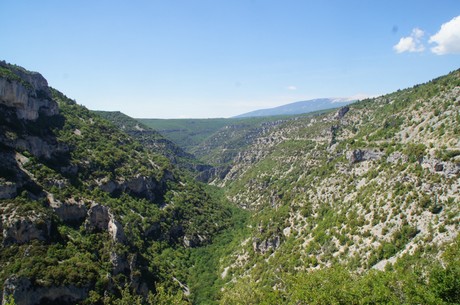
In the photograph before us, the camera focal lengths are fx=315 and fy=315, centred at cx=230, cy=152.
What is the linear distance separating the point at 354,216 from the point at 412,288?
3031 centimetres

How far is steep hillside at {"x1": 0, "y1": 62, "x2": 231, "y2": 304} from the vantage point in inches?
1957

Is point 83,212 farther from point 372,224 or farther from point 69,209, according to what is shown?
point 372,224

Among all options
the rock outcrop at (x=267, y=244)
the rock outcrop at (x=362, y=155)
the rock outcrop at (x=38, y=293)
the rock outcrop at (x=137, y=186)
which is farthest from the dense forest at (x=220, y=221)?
the rock outcrop at (x=267, y=244)

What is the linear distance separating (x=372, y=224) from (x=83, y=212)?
2292 inches

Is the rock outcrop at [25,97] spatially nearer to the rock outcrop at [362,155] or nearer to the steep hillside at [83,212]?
the steep hillside at [83,212]

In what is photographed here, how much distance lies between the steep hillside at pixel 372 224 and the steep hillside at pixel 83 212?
59.3 ft

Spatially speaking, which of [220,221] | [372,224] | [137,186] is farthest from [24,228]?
[220,221]

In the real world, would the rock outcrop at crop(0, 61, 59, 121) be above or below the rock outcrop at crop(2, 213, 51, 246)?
above

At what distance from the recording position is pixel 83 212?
6781 cm

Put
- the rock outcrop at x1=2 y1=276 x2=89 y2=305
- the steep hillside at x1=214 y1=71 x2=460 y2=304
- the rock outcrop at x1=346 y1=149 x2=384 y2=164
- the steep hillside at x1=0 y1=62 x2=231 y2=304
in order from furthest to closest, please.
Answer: the rock outcrop at x1=346 y1=149 x2=384 y2=164
the steep hillside at x1=0 y1=62 x2=231 y2=304
the rock outcrop at x1=2 y1=276 x2=89 y2=305
the steep hillside at x1=214 y1=71 x2=460 y2=304

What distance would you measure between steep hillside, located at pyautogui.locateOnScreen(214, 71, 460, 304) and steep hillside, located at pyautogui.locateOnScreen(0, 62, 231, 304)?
18068 millimetres

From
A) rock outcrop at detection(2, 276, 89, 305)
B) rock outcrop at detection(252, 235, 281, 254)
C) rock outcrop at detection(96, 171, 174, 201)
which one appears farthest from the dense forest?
rock outcrop at detection(252, 235, 281, 254)

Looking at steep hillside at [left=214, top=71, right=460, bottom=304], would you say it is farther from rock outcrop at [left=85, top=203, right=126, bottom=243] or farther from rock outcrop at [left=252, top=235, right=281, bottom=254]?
rock outcrop at [left=85, top=203, right=126, bottom=243]

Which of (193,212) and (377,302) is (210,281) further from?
(377,302)
